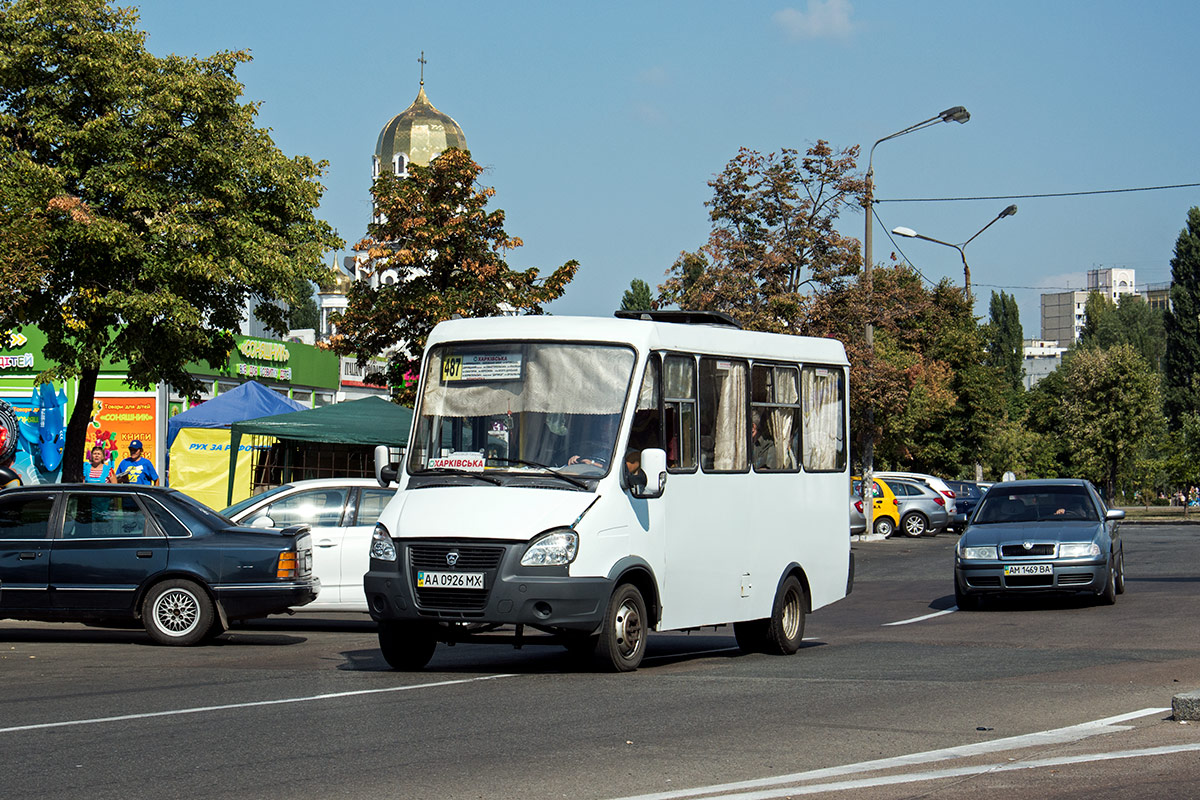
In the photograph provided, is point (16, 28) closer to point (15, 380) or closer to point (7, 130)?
point (7, 130)

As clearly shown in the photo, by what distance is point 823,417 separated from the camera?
14.3m

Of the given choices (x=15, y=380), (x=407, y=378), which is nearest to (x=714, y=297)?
(x=407, y=378)

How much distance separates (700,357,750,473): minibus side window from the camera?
1223 centimetres

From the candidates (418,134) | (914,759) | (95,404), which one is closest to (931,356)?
(95,404)

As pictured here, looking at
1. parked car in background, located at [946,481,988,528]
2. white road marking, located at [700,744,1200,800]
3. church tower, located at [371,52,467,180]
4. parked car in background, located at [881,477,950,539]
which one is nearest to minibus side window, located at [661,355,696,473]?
white road marking, located at [700,744,1200,800]

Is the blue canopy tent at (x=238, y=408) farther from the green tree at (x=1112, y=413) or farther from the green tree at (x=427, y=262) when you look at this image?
the green tree at (x=1112, y=413)

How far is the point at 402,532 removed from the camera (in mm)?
10859

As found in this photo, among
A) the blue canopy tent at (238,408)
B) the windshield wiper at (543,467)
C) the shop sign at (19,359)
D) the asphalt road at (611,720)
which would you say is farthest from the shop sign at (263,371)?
the windshield wiper at (543,467)

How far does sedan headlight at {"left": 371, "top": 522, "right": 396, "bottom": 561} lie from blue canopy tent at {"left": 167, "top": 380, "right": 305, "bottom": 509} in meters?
21.5

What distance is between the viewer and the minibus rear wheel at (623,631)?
35.8ft

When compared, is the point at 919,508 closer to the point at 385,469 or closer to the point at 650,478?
the point at 385,469

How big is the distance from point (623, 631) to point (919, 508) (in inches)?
1240

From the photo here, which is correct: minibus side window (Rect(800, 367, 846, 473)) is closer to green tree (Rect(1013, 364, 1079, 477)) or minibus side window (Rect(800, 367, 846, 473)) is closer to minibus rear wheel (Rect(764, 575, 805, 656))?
minibus rear wheel (Rect(764, 575, 805, 656))

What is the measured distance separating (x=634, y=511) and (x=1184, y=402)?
86.7 metres
